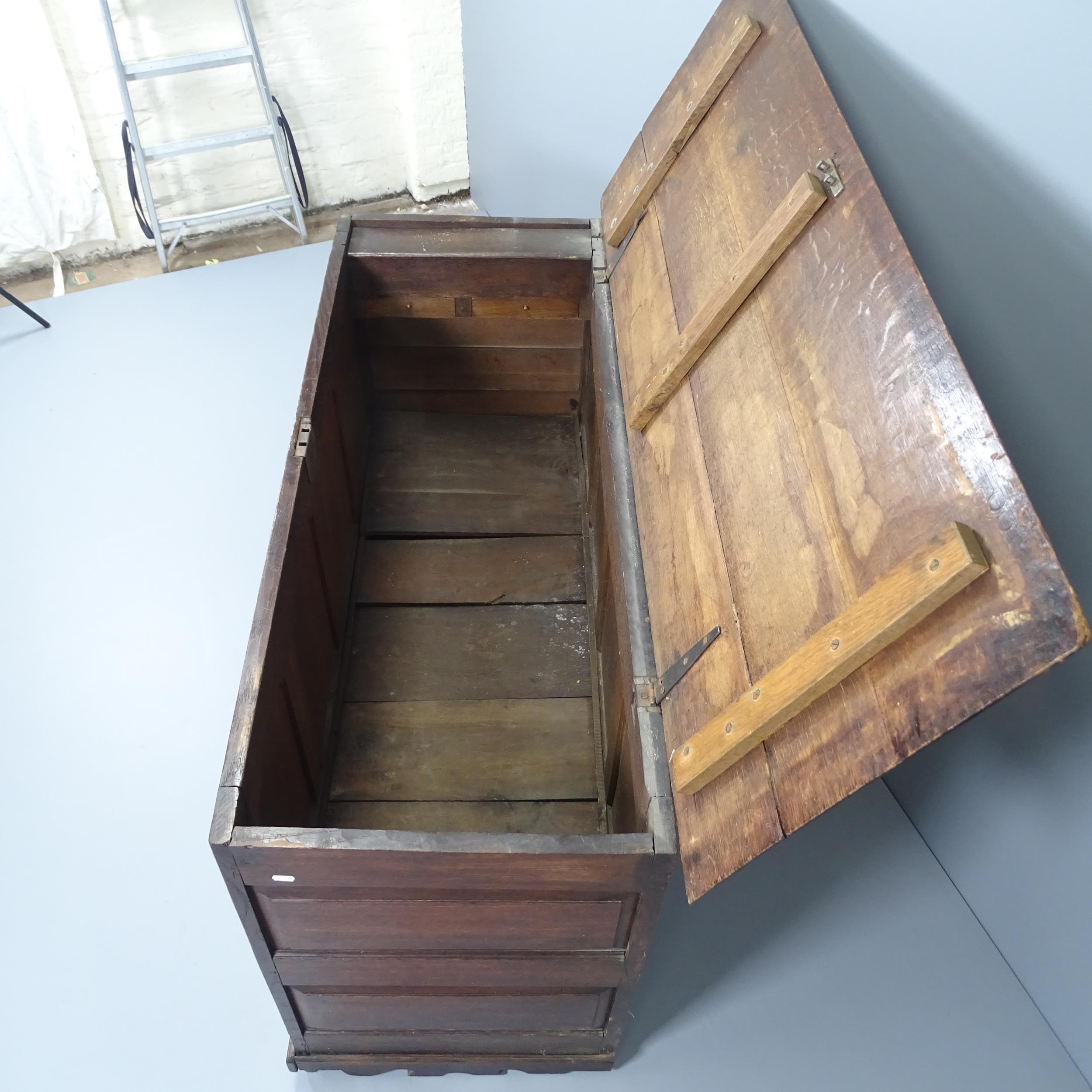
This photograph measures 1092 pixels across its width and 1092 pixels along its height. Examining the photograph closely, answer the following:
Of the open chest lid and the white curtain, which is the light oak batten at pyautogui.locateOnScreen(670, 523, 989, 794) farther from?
the white curtain

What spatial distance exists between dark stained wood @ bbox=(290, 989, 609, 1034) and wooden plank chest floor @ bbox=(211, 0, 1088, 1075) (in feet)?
0.03

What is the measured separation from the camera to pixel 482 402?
277 centimetres

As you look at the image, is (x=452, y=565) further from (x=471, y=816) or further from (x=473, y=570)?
(x=471, y=816)

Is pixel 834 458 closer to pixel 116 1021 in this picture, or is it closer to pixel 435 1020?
pixel 435 1020

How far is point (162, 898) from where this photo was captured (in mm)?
2029

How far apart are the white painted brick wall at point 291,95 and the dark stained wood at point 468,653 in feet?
9.44

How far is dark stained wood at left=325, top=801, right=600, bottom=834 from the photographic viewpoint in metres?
1.90

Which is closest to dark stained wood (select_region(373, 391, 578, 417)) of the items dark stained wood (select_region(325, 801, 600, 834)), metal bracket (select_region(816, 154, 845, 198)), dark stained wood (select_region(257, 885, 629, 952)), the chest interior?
the chest interior

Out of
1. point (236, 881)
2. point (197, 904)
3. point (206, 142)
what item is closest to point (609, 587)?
point (236, 881)

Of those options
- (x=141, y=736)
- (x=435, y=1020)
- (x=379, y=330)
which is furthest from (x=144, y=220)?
(x=435, y=1020)

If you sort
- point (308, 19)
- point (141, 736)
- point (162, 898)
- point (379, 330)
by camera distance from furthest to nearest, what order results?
point (308, 19) < point (379, 330) < point (141, 736) < point (162, 898)

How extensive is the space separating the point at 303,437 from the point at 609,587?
2.42 ft

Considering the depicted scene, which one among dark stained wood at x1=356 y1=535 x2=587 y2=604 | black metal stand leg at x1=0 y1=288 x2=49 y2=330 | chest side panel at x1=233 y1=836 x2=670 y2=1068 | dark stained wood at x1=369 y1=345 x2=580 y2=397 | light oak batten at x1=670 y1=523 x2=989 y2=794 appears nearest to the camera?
light oak batten at x1=670 y1=523 x2=989 y2=794

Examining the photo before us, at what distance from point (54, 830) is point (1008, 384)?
2336mm
